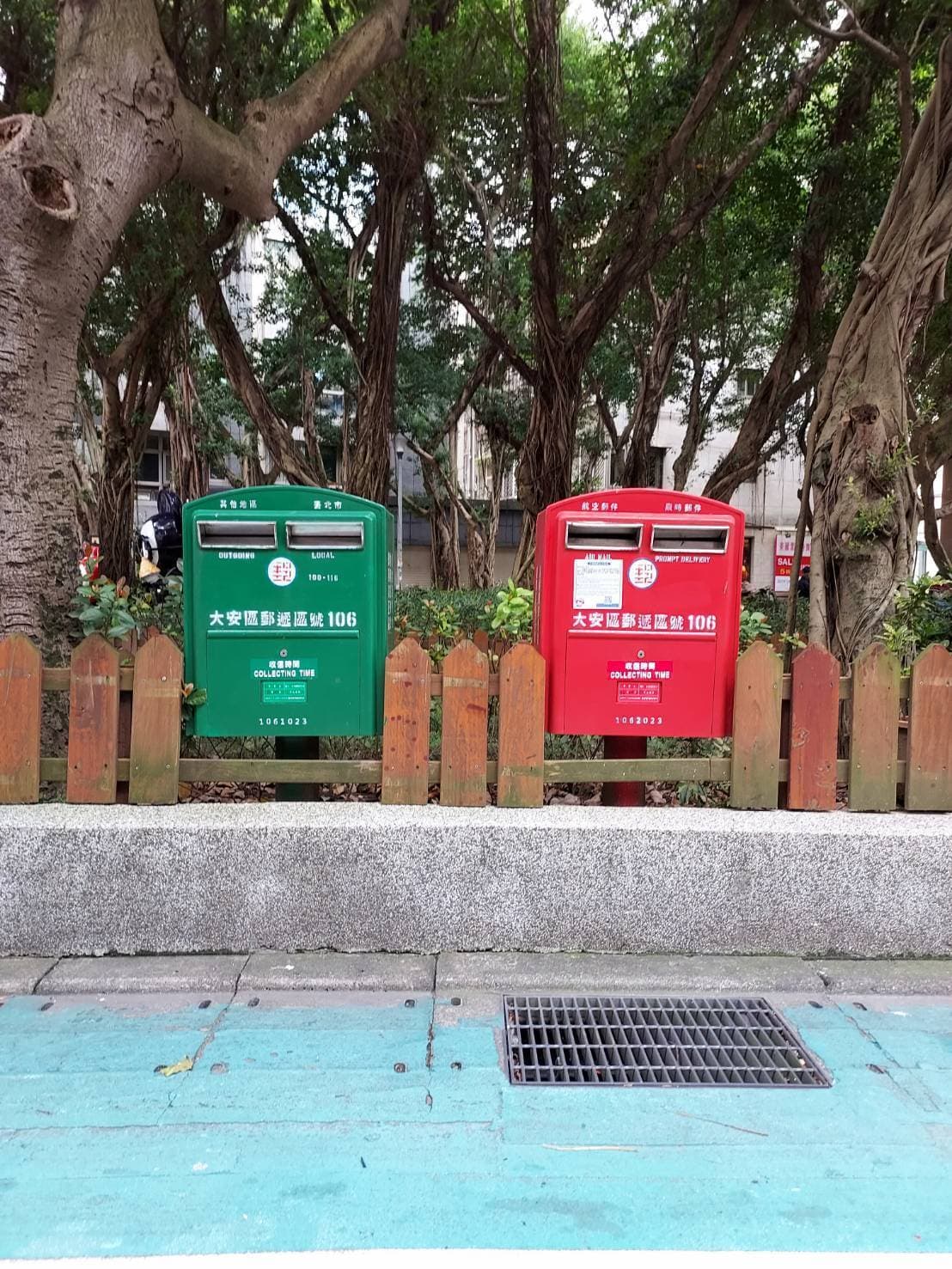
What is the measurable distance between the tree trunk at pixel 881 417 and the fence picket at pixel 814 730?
6.66 feet

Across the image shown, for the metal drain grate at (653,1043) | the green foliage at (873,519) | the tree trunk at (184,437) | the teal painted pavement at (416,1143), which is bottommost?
the teal painted pavement at (416,1143)

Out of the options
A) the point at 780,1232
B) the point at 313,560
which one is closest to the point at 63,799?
the point at 313,560

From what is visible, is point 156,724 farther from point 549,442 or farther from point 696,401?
point 696,401

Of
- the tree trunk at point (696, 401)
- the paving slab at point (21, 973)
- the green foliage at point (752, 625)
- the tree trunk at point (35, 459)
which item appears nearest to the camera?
the paving slab at point (21, 973)

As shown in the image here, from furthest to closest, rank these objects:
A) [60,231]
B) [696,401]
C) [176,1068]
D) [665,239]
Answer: [696,401] < [665,239] < [60,231] < [176,1068]

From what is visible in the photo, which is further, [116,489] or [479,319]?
[116,489]

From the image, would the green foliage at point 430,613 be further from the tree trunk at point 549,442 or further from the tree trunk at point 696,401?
the tree trunk at point 696,401

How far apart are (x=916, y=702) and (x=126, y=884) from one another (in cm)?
321

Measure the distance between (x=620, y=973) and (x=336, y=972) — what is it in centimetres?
107

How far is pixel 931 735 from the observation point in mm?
3484

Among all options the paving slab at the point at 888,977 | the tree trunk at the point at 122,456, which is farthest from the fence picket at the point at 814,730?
the tree trunk at the point at 122,456

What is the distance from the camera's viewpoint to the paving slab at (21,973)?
3.13m

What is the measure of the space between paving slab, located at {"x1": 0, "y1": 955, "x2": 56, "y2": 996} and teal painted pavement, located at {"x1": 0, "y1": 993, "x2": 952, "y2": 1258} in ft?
0.32

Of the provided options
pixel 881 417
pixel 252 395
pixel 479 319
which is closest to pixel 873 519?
pixel 881 417
